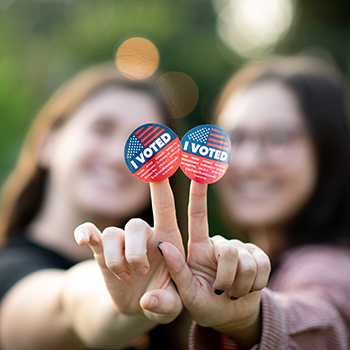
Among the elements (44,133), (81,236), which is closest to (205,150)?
(81,236)

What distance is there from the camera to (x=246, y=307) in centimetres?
84

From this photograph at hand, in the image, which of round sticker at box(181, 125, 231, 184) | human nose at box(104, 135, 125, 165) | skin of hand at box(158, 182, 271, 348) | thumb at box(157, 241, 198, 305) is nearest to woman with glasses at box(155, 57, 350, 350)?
skin of hand at box(158, 182, 271, 348)

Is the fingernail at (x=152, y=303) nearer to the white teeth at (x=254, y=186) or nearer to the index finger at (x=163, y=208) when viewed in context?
the index finger at (x=163, y=208)

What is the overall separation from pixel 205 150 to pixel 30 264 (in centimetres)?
88

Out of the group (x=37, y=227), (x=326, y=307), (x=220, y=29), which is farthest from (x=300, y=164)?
(x=220, y=29)

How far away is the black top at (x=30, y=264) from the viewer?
3.95 ft

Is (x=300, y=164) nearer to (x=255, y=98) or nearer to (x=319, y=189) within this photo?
(x=319, y=189)

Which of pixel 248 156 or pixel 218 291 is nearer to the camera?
pixel 218 291

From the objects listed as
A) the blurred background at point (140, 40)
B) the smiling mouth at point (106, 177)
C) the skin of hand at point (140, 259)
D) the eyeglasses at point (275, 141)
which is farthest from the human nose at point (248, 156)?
the blurred background at point (140, 40)

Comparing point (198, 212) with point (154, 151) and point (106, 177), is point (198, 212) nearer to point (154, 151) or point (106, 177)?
point (154, 151)

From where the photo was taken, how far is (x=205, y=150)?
33.4 inches

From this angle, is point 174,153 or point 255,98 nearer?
point 174,153

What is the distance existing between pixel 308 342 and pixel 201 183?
63 centimetres

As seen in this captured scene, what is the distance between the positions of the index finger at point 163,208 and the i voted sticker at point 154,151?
26mm
